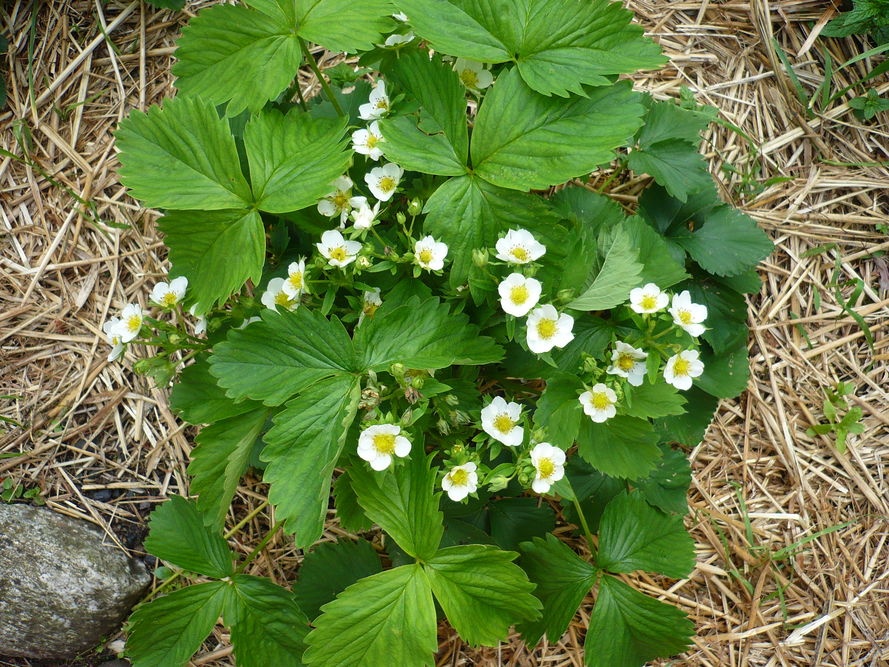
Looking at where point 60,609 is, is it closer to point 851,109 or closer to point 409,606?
point 409,606

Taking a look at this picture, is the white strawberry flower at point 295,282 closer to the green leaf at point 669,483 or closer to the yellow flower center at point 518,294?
the yellow flower center at point 518,294

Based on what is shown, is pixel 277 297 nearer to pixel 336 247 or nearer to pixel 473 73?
pixel 336 247

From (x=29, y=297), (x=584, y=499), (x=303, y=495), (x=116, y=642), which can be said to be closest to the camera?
(x=303, y=495)

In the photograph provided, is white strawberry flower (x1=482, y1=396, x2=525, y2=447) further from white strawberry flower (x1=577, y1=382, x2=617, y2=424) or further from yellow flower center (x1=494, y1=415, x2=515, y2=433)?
white strawberry flower (x1=577, y1=382, x2=617, y2=424)

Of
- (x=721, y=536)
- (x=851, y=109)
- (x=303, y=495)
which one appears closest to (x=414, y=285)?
(x=303, y=495)

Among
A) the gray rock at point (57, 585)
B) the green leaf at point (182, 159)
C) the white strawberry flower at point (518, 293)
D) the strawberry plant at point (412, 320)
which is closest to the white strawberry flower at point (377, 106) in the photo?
the strawberry plant at point (412, 320)

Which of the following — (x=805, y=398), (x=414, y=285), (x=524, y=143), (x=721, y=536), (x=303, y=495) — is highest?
(x=524, y=143)
